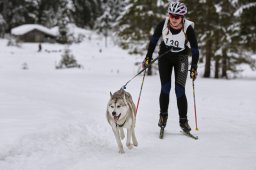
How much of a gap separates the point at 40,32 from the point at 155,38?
63767 mm

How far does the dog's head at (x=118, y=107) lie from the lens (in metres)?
6.21

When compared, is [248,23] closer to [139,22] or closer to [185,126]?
[139,22]

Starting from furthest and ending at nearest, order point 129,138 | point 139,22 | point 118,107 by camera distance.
→ point 139,22 → point 129,138 → point 118,107

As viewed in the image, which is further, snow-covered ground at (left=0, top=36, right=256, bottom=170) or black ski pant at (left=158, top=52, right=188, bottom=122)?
black ski pant at (left=158, top=52, right=188, bottom=122)

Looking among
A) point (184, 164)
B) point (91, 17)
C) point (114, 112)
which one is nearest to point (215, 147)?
point (184, 164)

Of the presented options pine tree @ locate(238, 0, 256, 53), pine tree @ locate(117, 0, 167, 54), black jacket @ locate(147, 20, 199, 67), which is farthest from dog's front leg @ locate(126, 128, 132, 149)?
pine tree @ locate(117, 0, 167, 54)

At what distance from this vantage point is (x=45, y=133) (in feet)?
22.2

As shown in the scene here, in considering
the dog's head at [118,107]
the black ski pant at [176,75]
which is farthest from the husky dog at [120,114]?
the black ski pant at [176,75]

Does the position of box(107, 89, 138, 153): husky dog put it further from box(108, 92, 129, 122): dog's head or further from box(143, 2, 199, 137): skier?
box(143, 2, 199, 137): skier

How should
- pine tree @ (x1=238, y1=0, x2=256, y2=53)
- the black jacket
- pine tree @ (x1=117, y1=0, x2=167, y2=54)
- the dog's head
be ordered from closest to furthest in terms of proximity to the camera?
the dog's head, the black jacket, pine tree @ (x1=238, y1=0, x2=256, y2=53), pine tree @ (x1=117, y1=0, x2=167, y2=54)

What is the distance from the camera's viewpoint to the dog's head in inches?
245

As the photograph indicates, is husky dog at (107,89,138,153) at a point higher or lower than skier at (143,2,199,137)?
lower

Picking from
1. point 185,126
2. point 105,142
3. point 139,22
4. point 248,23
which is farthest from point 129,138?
point 139,22

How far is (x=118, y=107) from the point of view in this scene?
20.5 feet
